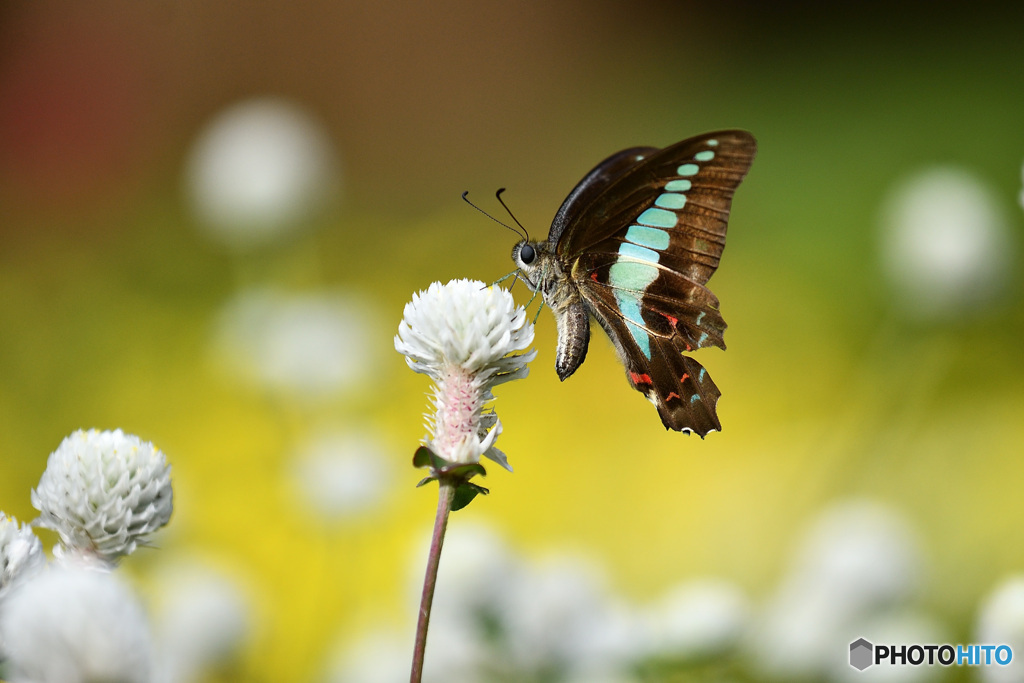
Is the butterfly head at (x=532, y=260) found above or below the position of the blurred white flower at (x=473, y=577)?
above

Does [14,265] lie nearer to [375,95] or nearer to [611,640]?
[375,95]

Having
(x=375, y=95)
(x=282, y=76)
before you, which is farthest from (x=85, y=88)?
(x=375, y=95)

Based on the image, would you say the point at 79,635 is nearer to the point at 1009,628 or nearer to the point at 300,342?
the point at 1009,628

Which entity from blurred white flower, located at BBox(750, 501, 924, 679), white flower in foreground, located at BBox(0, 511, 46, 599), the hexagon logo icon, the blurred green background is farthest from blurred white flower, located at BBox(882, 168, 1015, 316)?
white flower in foreground, located at BBox(0, 511, 46, 599)

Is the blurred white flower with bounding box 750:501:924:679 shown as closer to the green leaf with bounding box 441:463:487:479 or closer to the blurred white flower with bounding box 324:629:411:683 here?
the blurred white flower with bounding box 324:629:411:683

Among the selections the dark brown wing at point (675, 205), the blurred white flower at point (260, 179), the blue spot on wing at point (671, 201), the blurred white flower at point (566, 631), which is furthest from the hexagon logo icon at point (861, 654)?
the blurred white flower at point (260, 179)

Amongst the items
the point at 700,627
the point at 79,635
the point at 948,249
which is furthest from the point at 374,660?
the point at 948,249

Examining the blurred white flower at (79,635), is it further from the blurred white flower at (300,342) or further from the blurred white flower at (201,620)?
the blurred white flower at (300,342)
